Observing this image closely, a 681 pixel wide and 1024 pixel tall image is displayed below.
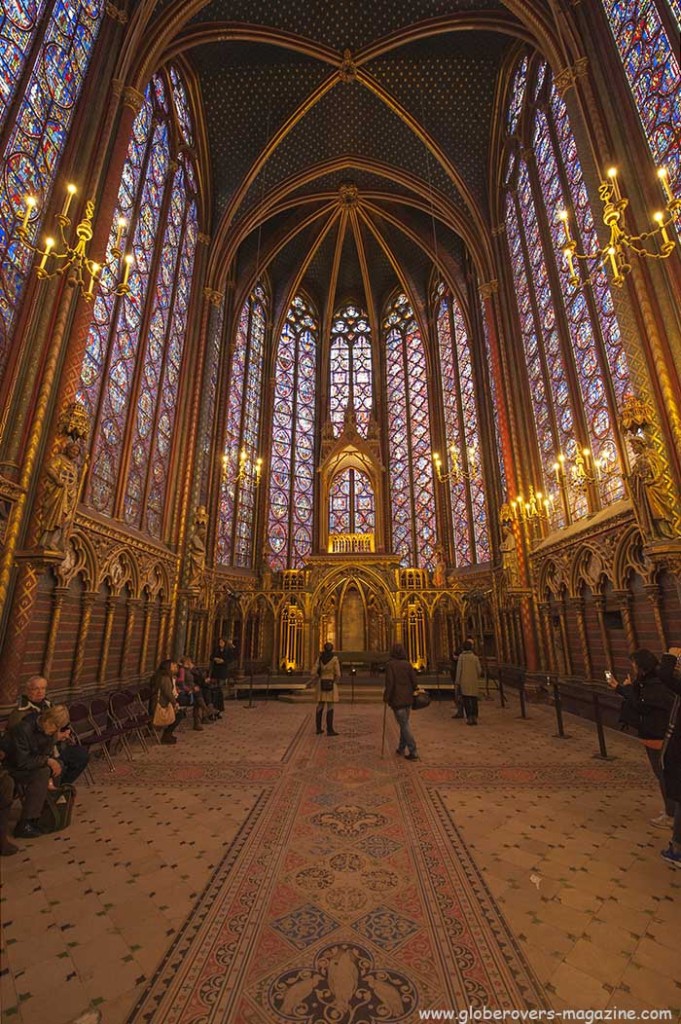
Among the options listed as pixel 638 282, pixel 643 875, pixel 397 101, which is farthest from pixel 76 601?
pixel 397 101

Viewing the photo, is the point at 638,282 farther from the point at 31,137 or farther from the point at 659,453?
the point at 31,137

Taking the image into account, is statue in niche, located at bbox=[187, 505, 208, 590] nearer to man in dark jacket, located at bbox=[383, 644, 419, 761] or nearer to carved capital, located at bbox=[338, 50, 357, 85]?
man in dark jacket, located at bbox=[383, 644, 419, 761]

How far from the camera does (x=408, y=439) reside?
2242cm

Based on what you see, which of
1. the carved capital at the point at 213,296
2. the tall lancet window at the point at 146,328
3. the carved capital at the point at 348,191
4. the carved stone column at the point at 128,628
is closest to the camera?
the tall lancet window at the point at 146,328

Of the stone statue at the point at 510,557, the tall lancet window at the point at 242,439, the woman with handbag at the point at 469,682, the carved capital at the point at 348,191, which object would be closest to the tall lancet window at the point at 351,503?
the tall lancet window at the point at 242,439

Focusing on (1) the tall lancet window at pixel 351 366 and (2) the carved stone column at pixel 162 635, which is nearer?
(2) the carved stone column at pixel 162 635

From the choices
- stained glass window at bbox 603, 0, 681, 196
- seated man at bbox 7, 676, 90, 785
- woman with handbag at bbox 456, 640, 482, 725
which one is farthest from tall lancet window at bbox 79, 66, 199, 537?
stained glass window at bbox 603, 0, 681, 196

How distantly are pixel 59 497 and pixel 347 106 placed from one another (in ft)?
64.3

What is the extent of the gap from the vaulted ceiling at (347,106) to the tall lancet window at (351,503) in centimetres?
1051

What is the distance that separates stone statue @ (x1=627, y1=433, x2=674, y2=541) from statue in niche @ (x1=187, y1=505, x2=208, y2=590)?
11.3 meters

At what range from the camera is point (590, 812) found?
182 inches

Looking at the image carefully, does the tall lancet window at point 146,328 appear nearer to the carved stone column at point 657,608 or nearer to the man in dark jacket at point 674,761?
the man in dark jacket at point 674,761

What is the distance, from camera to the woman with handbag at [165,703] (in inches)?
293

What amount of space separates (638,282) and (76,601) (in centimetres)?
1223
